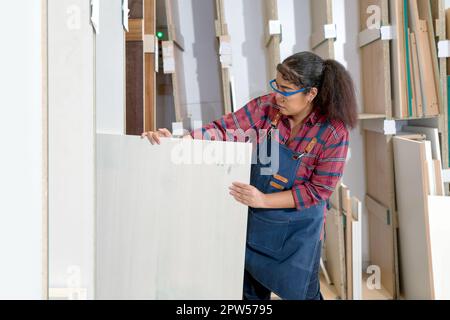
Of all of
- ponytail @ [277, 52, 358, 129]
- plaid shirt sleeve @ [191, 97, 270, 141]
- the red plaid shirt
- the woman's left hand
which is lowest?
the woman's left hand

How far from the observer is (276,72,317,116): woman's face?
168 cm

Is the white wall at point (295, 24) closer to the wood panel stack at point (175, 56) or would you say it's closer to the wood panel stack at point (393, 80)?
the wood panel stack at point (393, 80)

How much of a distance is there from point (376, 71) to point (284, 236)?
4.49ft

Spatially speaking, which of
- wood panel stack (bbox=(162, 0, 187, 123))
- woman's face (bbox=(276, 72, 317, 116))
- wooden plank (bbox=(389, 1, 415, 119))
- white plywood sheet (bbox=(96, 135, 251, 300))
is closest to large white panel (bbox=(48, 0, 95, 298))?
white plywood sheet (bbox=(96, 135, 251, 300))

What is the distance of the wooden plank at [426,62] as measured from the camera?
248cm

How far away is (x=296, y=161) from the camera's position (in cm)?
172

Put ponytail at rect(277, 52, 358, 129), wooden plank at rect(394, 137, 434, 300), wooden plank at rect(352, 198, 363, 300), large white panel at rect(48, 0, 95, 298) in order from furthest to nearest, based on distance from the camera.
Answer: wooden plank at rect(352, 198, 363, 300) → wooden plank at rect(394, 137, 434, 300) → ponytail at rect(277, 52, 358, 129) → large white panel at rect(48, 0, 95, 298)

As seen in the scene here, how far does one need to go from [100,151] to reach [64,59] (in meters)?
0.34

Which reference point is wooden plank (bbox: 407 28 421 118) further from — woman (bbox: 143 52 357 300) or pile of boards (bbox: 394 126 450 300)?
woman (bbox: 143 52 357 300)

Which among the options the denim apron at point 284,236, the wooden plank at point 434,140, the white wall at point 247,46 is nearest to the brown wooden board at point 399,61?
the wooden plank at point 434,140

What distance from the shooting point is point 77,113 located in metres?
0.88

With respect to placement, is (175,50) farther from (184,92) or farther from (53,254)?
(53,254)

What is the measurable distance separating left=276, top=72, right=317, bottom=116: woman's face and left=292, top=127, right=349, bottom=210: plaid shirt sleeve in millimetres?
164

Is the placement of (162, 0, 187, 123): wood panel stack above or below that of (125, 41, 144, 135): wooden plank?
above
